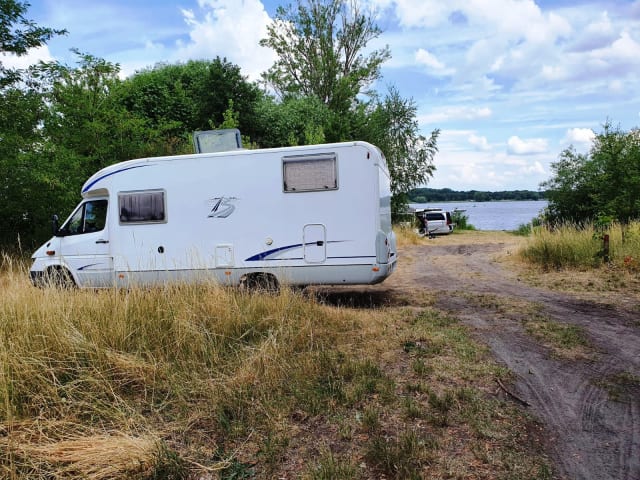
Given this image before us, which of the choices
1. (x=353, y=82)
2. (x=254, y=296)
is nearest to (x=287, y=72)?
(x=353, y=82)

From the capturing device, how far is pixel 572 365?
5281 mm

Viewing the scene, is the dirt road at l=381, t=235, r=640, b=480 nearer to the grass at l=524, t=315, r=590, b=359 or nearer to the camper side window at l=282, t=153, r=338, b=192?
the grass at l=524, t=315, r=590, b=359

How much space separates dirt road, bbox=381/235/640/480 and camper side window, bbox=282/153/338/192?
10.2 feet

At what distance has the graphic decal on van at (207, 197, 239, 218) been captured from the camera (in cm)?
880

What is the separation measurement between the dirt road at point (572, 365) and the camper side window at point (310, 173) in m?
3.10

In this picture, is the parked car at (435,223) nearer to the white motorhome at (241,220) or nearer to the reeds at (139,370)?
the white motorhome at (241,220)

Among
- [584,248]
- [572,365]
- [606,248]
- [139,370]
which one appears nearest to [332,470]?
[139,370]

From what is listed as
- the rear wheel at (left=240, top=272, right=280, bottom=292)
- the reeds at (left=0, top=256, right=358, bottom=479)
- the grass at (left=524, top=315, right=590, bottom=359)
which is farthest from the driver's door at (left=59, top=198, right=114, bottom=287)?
the grass at (left=524, top=315, right=590, bottom=359)

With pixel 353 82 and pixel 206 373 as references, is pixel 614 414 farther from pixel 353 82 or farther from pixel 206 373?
pixel 353 82

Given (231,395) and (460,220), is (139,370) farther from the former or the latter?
(460,220)

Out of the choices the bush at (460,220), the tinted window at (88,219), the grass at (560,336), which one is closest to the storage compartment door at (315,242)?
the grass at (560,336)

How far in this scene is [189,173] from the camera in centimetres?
896

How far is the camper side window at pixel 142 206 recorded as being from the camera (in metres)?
9.02

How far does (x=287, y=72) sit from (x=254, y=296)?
33.8m
